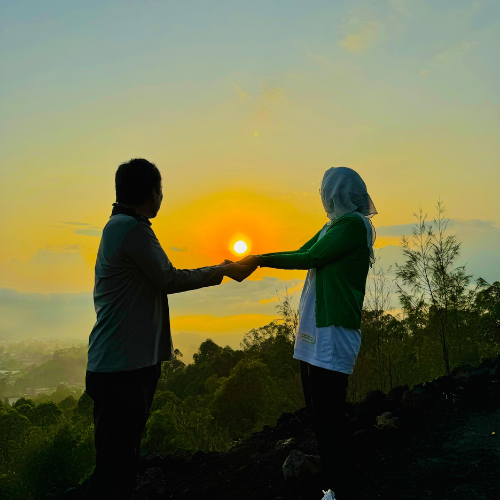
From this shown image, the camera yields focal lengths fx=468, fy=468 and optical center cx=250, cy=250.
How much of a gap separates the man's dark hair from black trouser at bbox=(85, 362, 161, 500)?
95 cm

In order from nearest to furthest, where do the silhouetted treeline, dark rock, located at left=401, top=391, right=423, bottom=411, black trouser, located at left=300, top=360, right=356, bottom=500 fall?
1. black trouser, located at left=300, top=360, right=356, bottom=500
2. dark rock, located at left=401, top=391, right=423, bottom=411
3. the silhouetted treeline

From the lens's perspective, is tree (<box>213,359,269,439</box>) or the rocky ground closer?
the rocky ground

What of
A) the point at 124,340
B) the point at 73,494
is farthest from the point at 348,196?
the point at 73,494

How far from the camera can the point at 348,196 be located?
318 cm

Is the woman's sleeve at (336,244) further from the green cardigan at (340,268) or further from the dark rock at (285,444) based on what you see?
the dark rock at (285,444)

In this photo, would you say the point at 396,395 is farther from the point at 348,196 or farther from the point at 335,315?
the point at 348,196

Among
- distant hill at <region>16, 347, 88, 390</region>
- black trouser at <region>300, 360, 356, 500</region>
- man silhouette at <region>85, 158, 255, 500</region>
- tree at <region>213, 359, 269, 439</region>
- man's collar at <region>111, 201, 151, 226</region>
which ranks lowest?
distant hill at <region>16, 347, 88, 390</region>

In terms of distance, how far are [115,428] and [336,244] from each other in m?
1.67

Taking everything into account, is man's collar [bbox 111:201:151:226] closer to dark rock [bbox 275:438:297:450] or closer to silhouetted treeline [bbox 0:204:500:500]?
dark rock [bbox 275:438:297:450]

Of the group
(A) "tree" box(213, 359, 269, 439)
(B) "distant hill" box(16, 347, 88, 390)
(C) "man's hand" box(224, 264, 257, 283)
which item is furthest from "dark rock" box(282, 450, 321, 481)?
(B) "distant hill" box(16, 347, 88, 390)

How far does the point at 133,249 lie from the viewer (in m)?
2.45

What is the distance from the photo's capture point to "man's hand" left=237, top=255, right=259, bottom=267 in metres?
3.63

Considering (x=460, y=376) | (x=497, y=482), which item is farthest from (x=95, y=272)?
(x=460, y=376)

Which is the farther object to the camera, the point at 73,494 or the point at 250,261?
the point at 73,494
